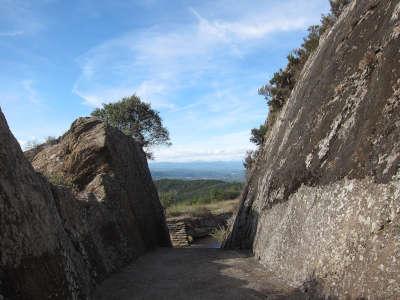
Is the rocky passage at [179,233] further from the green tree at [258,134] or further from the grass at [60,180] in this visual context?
the grass at [60,180]

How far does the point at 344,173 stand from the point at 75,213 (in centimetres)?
656

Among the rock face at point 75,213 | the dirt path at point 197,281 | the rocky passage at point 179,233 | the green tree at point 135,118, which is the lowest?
the rocky passage at point 179,233

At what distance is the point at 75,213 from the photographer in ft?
36.4

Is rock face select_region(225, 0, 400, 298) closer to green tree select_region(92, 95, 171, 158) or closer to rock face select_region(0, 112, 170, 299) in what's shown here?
rock face select_region(0, 112, 170, 299)

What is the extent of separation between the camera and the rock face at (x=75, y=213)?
642cm

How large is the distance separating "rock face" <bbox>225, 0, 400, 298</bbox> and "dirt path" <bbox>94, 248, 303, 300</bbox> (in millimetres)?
523

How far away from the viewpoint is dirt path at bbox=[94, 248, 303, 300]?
31.1ft

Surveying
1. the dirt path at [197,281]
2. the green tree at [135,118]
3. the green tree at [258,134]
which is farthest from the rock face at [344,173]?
the green tree at [135,118]

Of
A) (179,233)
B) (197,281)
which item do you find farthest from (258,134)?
(197,281)

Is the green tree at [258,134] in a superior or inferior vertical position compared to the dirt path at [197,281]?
superior

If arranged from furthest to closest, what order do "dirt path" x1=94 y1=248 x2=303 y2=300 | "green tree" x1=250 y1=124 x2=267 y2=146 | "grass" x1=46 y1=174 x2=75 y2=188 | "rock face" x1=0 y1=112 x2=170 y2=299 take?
1. "green tree" x1=250 y1=124 x2=267 y2=146
2. "grass" x1=46 y1=174 x2=75 y2=188
3. "dirt path" x1=94 y1=248 x2=303 y2=300
4. "rock face" x1=0 y1=112 x2=170 y2=299

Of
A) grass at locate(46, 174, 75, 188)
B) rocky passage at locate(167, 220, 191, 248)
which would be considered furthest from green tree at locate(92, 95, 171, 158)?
grass at locate(46, 174, 75, 188)

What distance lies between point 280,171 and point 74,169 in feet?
28.0

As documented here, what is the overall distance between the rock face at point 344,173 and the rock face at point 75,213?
14.4 feet
